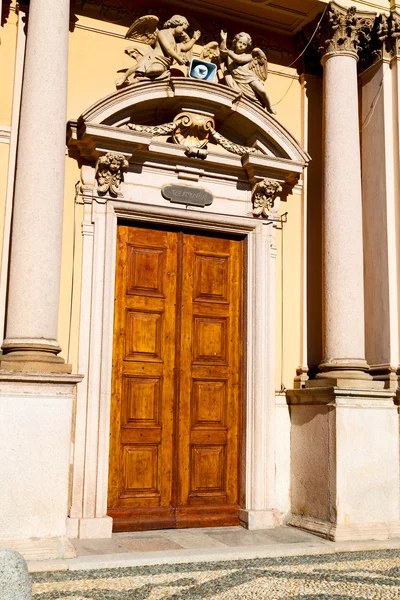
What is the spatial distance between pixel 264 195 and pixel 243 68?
4.90 feet

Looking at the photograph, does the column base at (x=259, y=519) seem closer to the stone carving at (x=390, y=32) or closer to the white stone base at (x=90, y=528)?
the white stone base at (x=90, y=528)

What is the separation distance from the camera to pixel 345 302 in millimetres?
7781

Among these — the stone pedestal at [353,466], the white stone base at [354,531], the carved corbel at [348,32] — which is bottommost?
the white stone base at [354,531]

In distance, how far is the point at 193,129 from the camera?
26.4 feet

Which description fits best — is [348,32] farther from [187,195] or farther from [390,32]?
[187,195]

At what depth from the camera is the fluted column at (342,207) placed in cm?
777

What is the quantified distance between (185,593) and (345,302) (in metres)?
3.75

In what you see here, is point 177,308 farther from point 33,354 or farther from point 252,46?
point 252,46

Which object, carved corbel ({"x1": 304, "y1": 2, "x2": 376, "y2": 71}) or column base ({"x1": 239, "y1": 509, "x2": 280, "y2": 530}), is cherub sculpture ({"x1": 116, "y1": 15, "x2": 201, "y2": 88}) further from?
column base ({"x1": 239, "y1": 509, "x2": 280, "y2": 530})

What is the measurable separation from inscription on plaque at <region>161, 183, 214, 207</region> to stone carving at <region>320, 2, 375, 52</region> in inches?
89.0

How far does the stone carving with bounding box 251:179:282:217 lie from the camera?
27.1 ft

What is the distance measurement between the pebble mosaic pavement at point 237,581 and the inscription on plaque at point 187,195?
12.4 ft

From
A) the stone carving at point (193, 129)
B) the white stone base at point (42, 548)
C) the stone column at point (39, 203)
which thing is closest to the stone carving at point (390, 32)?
the stone carving at point (193, 129)

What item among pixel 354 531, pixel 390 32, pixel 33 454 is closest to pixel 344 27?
pixel 390 32
